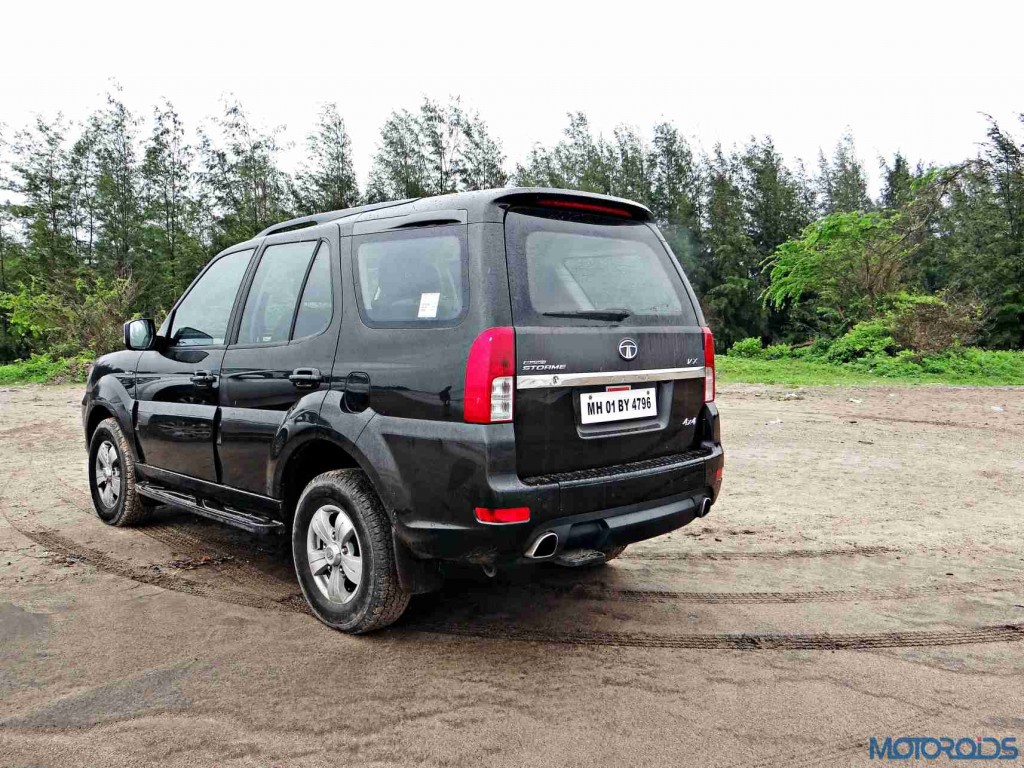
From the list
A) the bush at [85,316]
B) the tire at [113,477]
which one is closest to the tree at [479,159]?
the bush at [85,316]

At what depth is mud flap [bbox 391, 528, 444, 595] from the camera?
10.4ft

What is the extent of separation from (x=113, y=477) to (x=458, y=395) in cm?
352

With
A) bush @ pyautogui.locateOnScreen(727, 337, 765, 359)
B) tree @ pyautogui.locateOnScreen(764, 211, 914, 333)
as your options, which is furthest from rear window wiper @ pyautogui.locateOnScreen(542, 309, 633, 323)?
tree @ pyautogui.locateOnScreen(764, 211, 914, 333)

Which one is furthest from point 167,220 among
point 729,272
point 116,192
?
point 729,272

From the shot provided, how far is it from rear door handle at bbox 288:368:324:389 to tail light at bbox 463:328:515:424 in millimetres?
898

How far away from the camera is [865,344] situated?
1841cm

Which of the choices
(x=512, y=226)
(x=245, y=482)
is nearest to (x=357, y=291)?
(x=512, y=226)

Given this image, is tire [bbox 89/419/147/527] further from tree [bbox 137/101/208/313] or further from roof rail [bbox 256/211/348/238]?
tree [bbox 137/101/208/313]

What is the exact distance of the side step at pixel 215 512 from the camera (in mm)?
3826

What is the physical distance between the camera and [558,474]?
311cm

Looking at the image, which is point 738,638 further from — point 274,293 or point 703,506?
point 274,293

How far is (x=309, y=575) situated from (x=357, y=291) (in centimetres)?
133

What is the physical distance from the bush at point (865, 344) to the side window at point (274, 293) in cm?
1675

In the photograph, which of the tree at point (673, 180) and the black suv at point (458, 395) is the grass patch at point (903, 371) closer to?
the black suv at point (458, 395)
